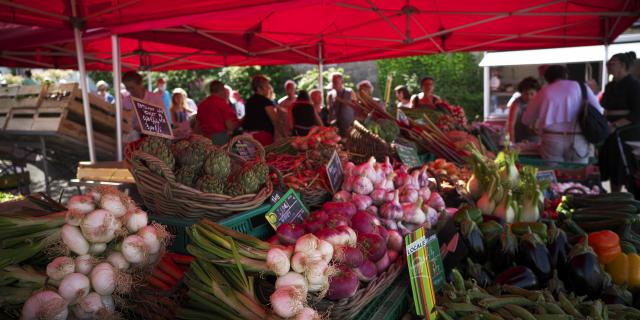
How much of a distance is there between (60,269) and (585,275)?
191 cm

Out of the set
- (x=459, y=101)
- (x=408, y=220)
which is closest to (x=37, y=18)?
(x=408, y=220)

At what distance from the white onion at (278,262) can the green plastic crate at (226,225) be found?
51 cm

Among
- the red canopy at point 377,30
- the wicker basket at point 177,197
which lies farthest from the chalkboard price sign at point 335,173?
the red canopy at point 377,30

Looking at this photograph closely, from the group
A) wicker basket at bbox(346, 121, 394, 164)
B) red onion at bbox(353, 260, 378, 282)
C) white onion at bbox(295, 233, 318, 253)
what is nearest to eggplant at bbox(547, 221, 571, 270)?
red onion at bbox(353, 260, 378, 282)

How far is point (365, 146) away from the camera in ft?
11.1

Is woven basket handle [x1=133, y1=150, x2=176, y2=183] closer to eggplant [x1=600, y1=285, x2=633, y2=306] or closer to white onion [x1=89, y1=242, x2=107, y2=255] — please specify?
white onion [x1=89, y1=242, x2=107, y2=255]

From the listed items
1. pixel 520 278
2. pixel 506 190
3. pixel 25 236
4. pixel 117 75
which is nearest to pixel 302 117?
pixel 117 75

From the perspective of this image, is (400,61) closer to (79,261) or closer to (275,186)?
(275,186)

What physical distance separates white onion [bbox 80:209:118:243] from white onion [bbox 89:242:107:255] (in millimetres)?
19

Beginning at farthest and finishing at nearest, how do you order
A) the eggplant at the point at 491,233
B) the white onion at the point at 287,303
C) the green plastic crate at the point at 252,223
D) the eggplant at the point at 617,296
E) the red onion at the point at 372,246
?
the eggplant at the point at 491,233, the green plastic crate at the point at 252,223, the eggplant at the point at 617,296, the red onion at the point at 372,246, the white onion at the point at 287,303

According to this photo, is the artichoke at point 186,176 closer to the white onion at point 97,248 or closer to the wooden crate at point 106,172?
the white onion at point 97,248

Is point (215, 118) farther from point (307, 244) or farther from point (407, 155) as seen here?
point (307, 244)

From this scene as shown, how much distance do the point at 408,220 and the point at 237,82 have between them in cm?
1408

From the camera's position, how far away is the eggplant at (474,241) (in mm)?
1947
